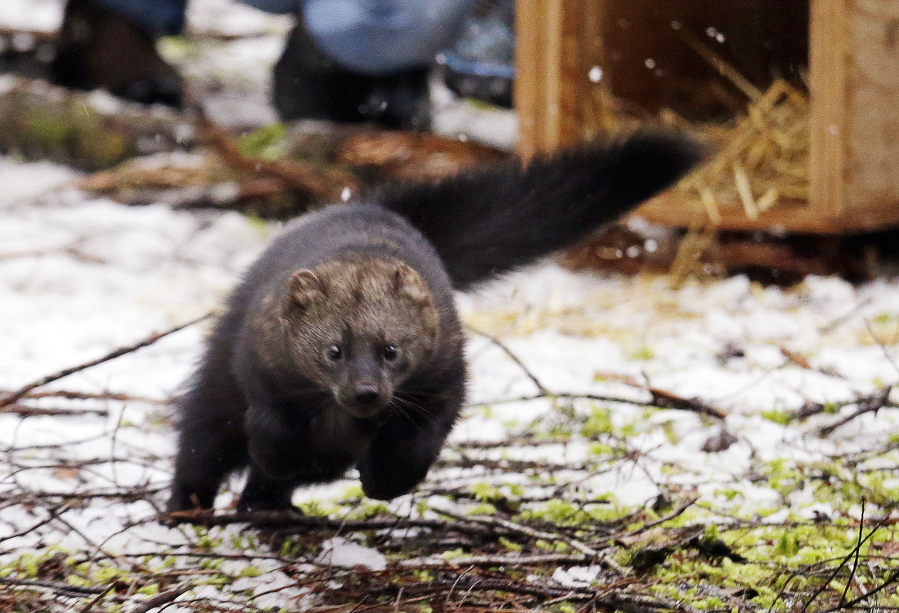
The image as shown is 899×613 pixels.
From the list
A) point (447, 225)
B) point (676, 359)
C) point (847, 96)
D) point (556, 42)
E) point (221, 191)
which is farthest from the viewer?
point (221, 191)

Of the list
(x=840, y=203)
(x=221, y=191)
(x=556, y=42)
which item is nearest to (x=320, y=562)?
(x=840, y=203)

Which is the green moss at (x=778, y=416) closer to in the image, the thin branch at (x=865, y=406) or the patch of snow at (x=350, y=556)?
the thin branch at (x=865, y=406)

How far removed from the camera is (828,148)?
403 cm

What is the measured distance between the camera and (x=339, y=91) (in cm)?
622

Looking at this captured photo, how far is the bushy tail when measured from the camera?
276 cm

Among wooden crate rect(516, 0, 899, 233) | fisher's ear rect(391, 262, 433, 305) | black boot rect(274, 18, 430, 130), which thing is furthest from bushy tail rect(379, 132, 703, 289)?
black boot rect(274, 18, 430, 130)

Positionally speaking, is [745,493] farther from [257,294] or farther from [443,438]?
[257,294]

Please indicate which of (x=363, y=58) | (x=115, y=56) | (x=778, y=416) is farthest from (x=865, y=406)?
(x=115, y=56)

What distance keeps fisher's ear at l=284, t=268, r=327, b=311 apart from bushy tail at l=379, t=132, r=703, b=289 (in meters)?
0.63

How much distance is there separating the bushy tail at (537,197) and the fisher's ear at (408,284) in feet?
1.86

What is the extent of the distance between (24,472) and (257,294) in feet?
2.43

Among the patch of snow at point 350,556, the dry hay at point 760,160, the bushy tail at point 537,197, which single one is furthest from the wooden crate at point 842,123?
the patch of snow at point 350,556

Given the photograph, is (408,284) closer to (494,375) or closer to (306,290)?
(306,290)

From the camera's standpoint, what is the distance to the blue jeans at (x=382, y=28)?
516 centimetres
